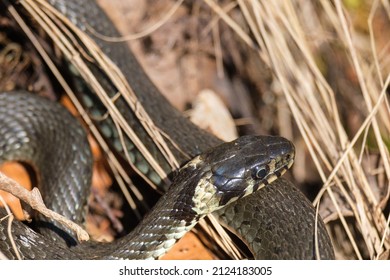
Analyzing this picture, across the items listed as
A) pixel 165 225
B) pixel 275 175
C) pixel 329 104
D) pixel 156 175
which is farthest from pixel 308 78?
pixel 165 225

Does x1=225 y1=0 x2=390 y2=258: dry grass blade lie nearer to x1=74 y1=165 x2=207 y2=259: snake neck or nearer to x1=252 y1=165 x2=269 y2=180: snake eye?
x1=252 y1=165 x2=269 y2=180: snake eye

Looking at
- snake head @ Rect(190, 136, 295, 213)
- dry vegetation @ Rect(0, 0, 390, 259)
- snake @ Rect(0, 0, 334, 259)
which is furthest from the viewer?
dry vegetation @ Rect(0, 0, 390, 259)

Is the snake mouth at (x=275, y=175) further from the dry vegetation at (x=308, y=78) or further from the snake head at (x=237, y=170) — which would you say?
the dry vegetation at (x=308, y=78)

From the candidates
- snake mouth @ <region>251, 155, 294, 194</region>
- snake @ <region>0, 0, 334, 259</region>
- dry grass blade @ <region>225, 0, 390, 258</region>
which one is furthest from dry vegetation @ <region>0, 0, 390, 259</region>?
snake @ <region>0, 0, 334, 259</region>

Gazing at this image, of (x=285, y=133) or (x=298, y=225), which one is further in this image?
(x=285, y=133)

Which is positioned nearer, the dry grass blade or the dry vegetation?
the dry grass blade
